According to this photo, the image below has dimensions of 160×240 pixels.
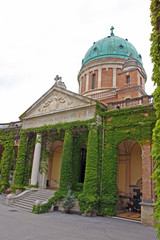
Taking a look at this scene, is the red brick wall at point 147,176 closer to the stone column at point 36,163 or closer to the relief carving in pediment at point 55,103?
the relief carving in pediment at point 55,103

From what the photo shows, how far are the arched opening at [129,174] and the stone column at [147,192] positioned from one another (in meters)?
5.06

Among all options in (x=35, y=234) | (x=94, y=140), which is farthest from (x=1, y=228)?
(x=94, y=140)

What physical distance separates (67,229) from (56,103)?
11255 millimetres

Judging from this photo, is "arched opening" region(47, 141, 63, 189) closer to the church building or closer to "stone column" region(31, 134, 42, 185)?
the church building

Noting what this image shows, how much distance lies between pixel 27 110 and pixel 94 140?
895cm

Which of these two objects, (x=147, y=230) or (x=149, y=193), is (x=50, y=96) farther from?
(x=147, y=230)

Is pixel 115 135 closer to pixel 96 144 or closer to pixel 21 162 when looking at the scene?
pixel 96 144

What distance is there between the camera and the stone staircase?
14670 millimetres

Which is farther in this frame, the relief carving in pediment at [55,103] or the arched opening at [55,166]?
the arched opening at [55,166]

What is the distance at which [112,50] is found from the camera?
27.1 metres

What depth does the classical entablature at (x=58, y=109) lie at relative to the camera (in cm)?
1629

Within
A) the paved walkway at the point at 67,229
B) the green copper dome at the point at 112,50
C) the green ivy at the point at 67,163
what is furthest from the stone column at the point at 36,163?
the green copper dome at the point at 112,50

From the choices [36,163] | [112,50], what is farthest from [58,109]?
[112,50]

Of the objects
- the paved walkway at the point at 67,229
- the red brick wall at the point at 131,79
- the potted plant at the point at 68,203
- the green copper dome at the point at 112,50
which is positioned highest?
the green copper dome at the point at 112,50
